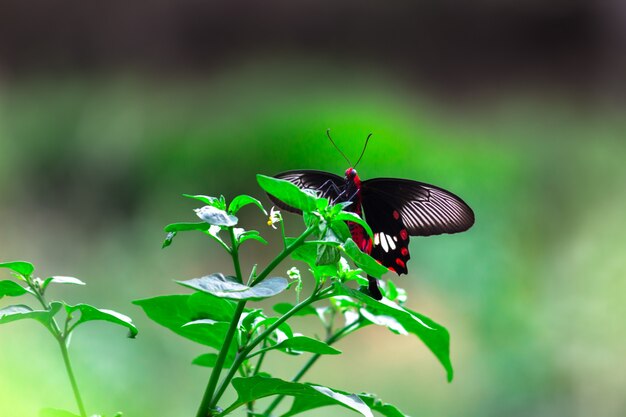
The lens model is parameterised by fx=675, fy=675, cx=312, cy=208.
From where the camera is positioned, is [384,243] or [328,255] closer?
[328,255]

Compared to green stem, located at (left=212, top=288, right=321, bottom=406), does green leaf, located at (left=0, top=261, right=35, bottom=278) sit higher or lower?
lower

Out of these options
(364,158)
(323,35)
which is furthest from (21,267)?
(323,35)

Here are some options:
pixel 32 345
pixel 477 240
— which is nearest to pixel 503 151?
pixel 477 240

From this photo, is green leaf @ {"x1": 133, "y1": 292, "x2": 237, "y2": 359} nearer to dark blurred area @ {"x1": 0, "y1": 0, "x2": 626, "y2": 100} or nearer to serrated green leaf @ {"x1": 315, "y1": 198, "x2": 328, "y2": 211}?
serrated green leaf @ {"x1": 315, "y1": 198, "x2": 328, "y2": 211}

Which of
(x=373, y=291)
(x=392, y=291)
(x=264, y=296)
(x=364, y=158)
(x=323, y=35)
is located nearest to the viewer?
(x=264, y=296)

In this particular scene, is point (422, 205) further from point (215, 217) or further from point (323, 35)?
point (323, 35)

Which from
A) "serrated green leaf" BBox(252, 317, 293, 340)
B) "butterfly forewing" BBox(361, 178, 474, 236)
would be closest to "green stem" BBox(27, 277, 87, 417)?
"serrated green leaf" BBox(252, 317, 293, 340)

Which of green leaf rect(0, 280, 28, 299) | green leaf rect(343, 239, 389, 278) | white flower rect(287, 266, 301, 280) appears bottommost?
green leaf rect(0, 280, 28, 299)

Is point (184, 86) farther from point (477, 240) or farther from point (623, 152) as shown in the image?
point (623, 152)
